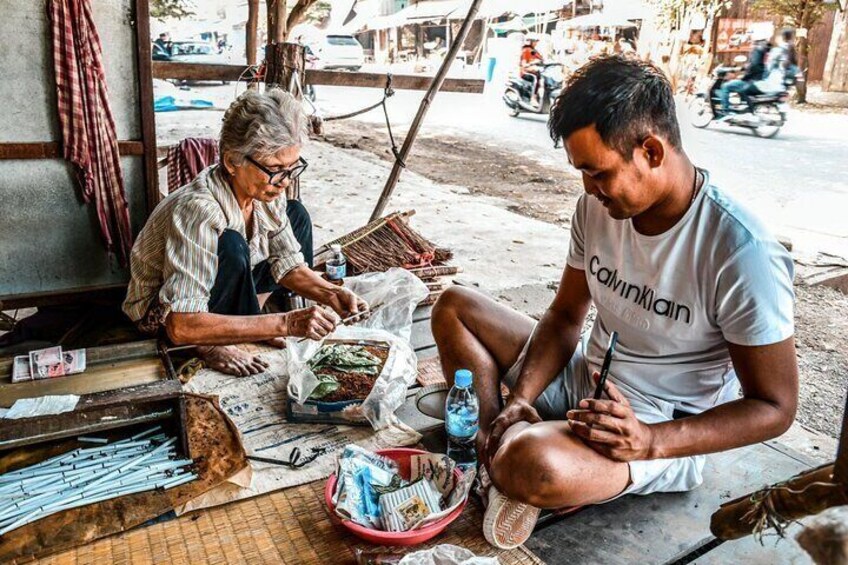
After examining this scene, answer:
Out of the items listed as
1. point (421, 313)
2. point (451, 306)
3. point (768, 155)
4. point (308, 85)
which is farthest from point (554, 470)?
point (768, 155)

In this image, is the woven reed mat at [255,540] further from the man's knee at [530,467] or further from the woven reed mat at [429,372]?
the woven reed mat at [429,372]

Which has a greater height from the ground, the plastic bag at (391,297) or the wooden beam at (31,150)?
the wooden beam at (31,150)

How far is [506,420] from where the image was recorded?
196cm

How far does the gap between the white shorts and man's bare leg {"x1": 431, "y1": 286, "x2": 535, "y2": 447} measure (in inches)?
2.4

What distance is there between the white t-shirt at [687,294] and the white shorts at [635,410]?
0.12ft

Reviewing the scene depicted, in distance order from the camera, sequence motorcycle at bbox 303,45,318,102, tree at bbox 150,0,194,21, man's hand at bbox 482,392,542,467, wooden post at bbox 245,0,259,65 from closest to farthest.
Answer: man's hand at bbox 482,392,542,467 < motorcycle at bbox 303,45,318,102 < wooden post at bbox 245,0,259,65 < tree at bbox 150,0,194,21

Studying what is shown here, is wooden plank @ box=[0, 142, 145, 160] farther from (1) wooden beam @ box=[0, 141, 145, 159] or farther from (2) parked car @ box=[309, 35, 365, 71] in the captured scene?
(2) parked car @ box=[309, 35, 365, 71]

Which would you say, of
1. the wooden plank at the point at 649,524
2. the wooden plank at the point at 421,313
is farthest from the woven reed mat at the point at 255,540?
the wooden plank at the point at 421,313

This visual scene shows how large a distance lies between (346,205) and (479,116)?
297 inches

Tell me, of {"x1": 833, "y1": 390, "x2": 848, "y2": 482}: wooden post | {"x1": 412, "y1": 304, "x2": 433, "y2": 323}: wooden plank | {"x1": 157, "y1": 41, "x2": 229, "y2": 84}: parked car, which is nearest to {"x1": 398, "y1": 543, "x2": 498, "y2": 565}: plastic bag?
{"x1": 833, "y1": 390, "x2": 848, "y2": 482}: wooden post

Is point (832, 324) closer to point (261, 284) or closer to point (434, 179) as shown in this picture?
point (261, 284)

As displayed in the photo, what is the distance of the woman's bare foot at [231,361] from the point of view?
2715 millimetres

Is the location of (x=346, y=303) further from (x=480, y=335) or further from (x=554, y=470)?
(x=554, y=470)

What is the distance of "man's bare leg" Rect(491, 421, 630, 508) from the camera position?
65.6 inches
